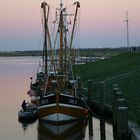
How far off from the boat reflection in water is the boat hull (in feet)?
1.50

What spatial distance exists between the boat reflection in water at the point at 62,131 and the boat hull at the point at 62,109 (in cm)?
46

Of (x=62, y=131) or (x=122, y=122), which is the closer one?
(x=122, y=122)

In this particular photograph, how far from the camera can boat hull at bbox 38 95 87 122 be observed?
3269 centimetres

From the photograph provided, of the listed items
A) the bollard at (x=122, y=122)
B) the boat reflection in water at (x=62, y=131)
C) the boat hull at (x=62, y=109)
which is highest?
the bollard at (x=122, y=122)

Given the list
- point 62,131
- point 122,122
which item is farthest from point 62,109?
point 122,122

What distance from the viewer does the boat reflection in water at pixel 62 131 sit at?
30.3m

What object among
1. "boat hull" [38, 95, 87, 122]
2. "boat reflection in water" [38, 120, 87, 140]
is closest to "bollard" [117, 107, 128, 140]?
"boat reflection in water" [38, 120, 87, 140]

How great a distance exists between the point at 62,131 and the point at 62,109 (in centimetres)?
172

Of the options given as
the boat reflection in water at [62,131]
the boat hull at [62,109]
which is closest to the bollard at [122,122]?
the boat reflection in water at [62,131]

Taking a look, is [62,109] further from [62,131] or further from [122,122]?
[122,122]

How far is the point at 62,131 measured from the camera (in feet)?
104

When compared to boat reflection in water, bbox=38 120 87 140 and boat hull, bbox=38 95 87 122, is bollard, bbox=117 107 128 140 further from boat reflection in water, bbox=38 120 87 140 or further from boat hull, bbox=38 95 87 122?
boat hull, bbox=38 95 87 122

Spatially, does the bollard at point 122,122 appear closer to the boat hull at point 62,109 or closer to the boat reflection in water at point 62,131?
the boat reflection in water at point 62,131

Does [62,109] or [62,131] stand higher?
[62,109]
